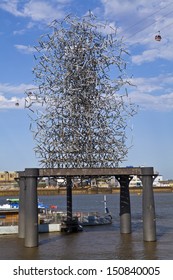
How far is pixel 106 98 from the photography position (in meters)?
33.9

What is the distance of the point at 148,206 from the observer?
102 ft

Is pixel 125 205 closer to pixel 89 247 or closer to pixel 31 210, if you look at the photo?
pixel 89 247

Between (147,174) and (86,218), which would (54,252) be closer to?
(147,174)

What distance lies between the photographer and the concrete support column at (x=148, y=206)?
1214 inches

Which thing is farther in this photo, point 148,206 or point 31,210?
point 148,206

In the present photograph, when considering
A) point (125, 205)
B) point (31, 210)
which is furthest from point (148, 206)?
point (31, 210)

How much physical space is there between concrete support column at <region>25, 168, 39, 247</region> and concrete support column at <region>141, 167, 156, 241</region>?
770 cm

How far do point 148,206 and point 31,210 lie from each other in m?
8.28

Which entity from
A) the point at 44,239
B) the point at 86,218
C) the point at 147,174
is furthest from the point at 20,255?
the point at 86,218

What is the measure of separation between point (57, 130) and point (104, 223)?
16.4 m

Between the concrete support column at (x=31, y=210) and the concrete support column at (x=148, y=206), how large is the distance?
770cm

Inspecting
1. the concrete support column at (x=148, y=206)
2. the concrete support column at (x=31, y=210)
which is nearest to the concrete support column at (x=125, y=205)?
the concrete support column at (x=148, y=206)

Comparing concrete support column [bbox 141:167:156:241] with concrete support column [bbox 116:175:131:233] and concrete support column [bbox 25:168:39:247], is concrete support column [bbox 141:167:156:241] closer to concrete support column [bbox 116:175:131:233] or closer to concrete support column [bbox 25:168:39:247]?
concrete support column [bbox 116:175:131:233]

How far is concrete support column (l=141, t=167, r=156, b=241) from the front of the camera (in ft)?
101
